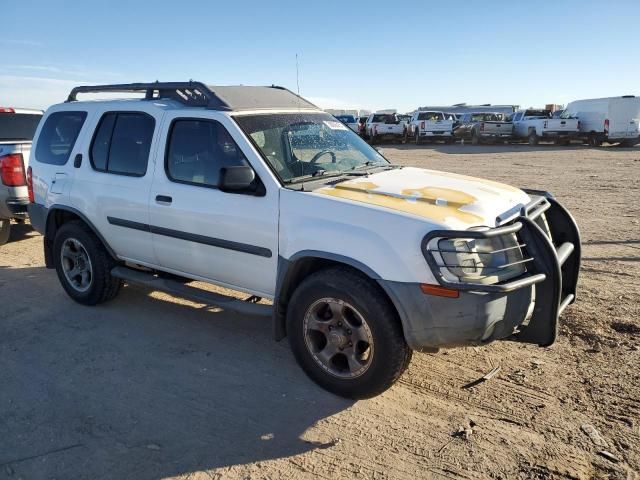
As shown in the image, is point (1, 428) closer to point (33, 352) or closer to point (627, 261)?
point (33, 352)

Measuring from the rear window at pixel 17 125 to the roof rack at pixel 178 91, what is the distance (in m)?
3.97

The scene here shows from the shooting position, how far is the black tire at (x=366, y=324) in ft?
10.7

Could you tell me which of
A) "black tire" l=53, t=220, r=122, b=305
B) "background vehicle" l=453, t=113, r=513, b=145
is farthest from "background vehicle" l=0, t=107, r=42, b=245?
"background vehicle" l=453, t=113, r=513, b=145

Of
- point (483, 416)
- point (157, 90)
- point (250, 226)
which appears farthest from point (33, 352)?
point (483, 416)

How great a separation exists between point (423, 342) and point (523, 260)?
79 centimetres

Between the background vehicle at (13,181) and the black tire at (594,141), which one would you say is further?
the black tire at (594,141)

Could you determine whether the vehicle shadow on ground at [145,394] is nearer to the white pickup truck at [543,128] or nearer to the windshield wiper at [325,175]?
the windshield wiper at [325,175]

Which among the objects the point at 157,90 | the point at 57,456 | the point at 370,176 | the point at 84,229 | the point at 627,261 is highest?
the point at 157,90

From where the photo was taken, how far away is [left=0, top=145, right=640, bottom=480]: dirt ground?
2941mm

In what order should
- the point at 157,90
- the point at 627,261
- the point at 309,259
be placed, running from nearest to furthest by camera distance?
the point at 309,259 < the point at 157,90 < the point at 627,261

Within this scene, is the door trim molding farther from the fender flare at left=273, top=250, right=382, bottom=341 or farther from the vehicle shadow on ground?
the vehicle shadow on ground

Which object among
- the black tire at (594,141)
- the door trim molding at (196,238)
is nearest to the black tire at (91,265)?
the door trim molding at (196,238)

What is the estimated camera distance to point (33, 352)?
4367 millimetres

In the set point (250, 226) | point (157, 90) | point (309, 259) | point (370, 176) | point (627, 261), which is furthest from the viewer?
point (627, 261)
